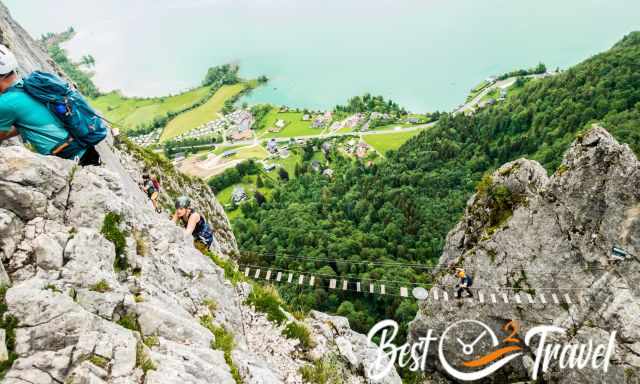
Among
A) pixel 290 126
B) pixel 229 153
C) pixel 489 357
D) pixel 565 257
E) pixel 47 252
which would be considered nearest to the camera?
pixel 47 252

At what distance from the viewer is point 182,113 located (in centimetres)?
19950

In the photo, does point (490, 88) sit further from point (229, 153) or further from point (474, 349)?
point (474, 349)

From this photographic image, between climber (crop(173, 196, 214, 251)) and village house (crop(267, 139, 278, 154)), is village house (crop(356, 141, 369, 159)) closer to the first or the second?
A: village house (crop(267, 139, 278, 154))

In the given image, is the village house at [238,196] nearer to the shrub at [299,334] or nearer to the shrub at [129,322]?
the shrub at [299,334]

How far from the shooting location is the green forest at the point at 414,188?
199 ft

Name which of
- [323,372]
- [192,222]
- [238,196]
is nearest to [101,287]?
[192,222]

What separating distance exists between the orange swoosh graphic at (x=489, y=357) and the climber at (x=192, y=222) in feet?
71.4

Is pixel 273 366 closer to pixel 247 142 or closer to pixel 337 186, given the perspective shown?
pixel 337 186

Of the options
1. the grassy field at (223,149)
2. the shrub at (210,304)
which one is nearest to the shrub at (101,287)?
the shrub at (210,304)

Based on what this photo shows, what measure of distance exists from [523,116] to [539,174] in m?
101

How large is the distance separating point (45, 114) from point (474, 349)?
2828cm

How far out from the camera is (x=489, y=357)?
85.4 ft

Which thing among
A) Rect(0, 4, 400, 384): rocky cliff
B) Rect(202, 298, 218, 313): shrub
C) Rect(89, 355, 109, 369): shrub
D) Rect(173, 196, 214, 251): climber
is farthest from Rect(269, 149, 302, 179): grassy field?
Rect(89, 355, 109, 369): shrub

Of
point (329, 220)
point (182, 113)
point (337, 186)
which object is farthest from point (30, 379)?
point (182, 113)
